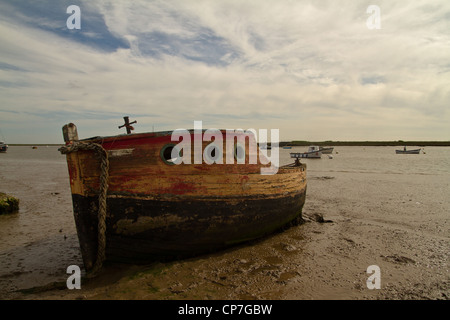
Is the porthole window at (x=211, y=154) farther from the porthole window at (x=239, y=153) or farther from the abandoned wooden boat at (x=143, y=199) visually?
the porthole window at (x=239, y=153)

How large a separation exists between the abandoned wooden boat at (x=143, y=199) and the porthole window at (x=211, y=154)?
0.28 feet

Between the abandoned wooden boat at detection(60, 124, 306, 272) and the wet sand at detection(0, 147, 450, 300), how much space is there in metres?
0.36

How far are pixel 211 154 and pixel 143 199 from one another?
148 cm

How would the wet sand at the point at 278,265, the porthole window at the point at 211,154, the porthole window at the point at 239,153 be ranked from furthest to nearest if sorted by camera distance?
the porthole window at the point at 239,153 → the porthole window at the point at 211,154 → the wet sand at the point at 278,265

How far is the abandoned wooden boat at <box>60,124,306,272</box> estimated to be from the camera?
4.21 m

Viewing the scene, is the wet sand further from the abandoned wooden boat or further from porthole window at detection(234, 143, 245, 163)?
porthole window at detection(234, 143, 245, 163)

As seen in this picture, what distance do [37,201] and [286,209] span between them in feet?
30.9

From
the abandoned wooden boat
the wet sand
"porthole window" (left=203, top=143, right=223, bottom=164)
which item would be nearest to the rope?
the abandoned wooden boat

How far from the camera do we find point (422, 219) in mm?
7633

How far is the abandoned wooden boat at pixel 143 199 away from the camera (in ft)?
13.8

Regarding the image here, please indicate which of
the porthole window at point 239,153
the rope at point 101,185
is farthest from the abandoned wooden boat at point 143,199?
the porthole window at point 239,153

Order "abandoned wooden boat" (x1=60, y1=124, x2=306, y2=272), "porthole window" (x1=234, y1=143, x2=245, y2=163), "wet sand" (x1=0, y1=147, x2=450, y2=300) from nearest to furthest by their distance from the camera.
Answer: "wet sand" (x1=0, y1=147, x2=450, y2=300)
"abandoned wooden boat" (x1=60, y1=124, x2=306, y2=272)
"porthole window" (x1=234, y1=143, x2=245, y2=163)

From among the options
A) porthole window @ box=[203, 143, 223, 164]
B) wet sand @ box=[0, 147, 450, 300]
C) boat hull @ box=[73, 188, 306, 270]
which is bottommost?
wet sand @ box=[0, 147, 450, 300]
